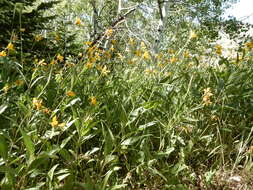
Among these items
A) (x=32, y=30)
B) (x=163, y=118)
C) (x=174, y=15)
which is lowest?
(x=163, y=118)

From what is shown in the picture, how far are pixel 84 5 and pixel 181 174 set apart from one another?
13.8 m

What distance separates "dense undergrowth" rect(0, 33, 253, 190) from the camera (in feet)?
3.77

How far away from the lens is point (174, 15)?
12.0 metres

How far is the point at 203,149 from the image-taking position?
1545 mm

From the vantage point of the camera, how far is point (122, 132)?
4.50 feet

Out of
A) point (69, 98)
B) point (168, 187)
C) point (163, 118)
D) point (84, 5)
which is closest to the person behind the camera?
point (168, 187)

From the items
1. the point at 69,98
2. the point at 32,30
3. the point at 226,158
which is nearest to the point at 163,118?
the point at 226,158

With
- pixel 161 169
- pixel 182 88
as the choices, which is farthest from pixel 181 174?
pixel 182 88

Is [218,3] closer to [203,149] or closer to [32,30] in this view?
[32,30]

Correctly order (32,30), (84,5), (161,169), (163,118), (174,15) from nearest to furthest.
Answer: (161,169) < (163,118) < (32,30) < (174,15) < (84,5)

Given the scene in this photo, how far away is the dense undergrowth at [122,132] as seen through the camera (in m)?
1.15

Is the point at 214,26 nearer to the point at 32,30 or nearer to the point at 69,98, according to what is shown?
the point at 32,30

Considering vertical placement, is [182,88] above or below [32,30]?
below

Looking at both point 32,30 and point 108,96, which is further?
point 32,30
